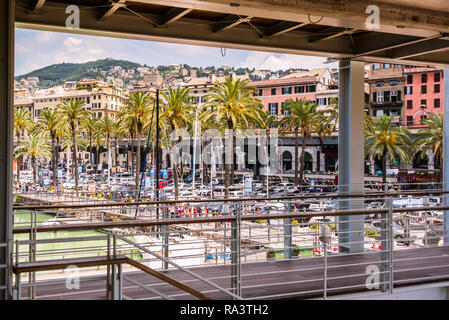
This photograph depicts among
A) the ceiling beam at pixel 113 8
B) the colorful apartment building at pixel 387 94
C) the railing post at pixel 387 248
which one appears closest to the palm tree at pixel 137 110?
the ceiling beam at pixel 113 8

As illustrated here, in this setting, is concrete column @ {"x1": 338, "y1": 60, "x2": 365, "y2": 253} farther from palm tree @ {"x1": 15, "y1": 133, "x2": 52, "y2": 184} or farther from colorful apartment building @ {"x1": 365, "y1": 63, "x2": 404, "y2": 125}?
colorful apartment building @ {"x1": 365, "y1": 63, "x2": 404, "y2": 125}

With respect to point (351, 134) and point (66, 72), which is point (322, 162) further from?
point (351, 134)

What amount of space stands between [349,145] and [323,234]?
4600 mm

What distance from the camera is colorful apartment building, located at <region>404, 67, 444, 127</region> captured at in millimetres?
50094

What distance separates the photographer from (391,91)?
51.1 metres

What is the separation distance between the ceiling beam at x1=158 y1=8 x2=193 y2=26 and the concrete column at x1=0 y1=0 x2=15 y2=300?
2.90 metres

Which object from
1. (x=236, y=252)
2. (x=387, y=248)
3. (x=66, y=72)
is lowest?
(x=387, y=248)

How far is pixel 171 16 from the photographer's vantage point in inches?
264

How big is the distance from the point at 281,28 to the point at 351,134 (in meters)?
2.49

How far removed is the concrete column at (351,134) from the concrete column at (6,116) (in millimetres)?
6092

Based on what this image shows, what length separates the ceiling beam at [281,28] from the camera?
23.7 ft

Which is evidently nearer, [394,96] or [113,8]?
[113,8]

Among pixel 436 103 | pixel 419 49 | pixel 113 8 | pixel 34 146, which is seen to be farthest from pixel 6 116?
pixel 436 103

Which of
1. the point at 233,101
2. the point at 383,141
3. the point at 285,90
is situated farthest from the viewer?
the point at 285,90
